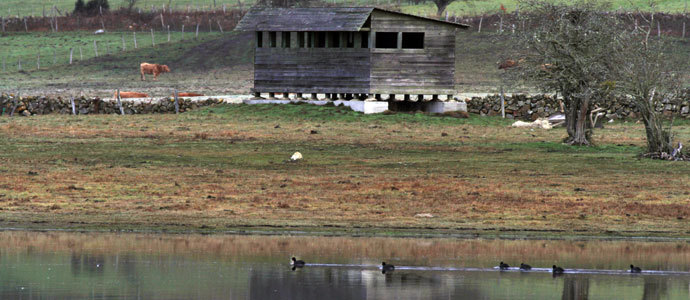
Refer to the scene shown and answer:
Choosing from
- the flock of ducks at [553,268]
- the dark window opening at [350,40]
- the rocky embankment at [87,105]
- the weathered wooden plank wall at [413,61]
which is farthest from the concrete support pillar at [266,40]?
the flock of ducks at [553,268]

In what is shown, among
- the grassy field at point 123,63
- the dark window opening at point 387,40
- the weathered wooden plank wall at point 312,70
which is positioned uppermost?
the dark window opening at point 387,40

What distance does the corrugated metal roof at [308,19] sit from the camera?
1844 inches

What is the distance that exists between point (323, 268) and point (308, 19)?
33.7 metres

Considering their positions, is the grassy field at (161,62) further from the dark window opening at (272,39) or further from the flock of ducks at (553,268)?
the flock of ducks at (553,268)

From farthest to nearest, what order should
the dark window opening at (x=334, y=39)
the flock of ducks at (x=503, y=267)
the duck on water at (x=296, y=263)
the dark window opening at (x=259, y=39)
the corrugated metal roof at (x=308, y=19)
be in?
the dark window opening at (x=259, y=39)
the dark window opening at (x=334, y=39)
the corrugated metal roof at (x=308, y=19)
the duck on water at (x=296, y=263)
the flock of ducks at (x=503, y=267)

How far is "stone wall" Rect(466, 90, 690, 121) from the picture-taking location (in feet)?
150

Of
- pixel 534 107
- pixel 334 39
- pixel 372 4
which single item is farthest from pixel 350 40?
pixel 372 4

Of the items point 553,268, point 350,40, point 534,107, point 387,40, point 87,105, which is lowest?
point 87,105

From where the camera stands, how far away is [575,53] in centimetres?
3303

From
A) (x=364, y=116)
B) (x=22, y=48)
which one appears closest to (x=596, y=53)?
(x=364, y=116)

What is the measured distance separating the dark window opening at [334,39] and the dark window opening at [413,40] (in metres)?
3.03

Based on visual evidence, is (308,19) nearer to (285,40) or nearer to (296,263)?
(285,40)

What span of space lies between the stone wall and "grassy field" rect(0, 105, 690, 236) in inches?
132

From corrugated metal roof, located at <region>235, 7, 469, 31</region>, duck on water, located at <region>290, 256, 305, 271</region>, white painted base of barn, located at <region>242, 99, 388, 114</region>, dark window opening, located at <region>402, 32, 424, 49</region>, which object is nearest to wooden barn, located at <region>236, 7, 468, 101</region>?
corrugated metal roof, located at <region>235, 7, 469, 31</region>
